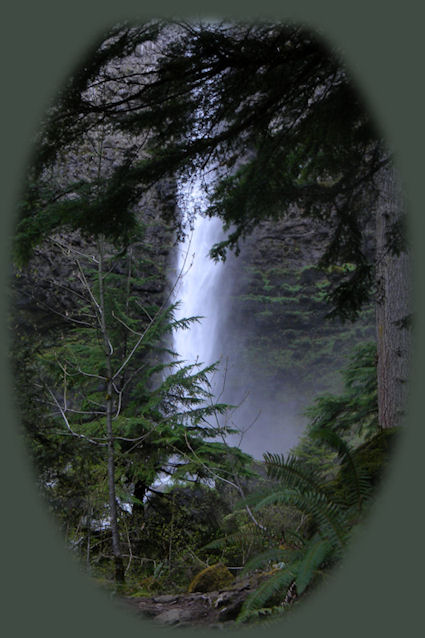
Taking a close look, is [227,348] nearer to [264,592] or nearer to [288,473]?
[288,473]

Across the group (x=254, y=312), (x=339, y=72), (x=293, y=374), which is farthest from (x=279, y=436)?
(x=339, y=72)

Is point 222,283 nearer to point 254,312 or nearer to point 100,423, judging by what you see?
point 254,312

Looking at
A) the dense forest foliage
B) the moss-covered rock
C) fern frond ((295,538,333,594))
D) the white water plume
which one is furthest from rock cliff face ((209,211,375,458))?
fern frond ((295,538,333,594))

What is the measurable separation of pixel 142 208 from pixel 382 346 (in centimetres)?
326

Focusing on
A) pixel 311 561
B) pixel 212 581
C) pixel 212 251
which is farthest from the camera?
pixel 212 251

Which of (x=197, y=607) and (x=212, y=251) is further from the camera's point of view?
(x=212, y=251)

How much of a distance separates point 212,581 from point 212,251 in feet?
10.5

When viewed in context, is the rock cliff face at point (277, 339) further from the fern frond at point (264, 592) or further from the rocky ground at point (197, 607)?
the fern frond at point (264, 592)

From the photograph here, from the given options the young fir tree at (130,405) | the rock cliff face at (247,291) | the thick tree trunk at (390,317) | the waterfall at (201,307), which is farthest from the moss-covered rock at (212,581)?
the waterfall at (201,307)

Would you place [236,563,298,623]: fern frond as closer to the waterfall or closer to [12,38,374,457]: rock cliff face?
[12,38,374,457]: rock cliff face

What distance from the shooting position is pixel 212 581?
10.9ft

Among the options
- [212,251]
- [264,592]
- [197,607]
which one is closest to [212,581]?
[197,607]

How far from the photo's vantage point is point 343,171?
3.95 m

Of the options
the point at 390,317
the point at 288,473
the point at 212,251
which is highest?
the point at 212,251
